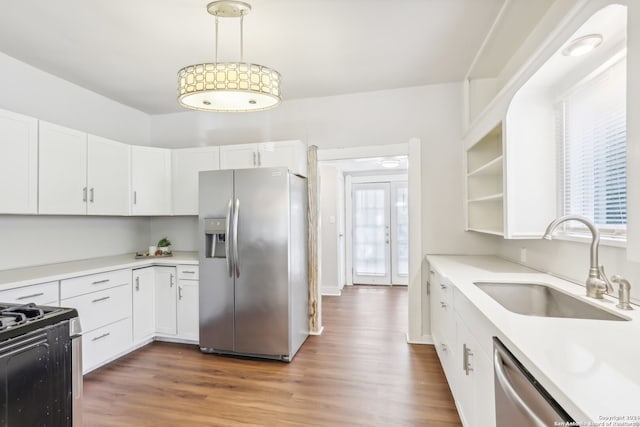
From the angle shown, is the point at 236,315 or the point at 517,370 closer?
the point at 517,370

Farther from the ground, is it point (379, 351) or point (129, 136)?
point (129, 136)

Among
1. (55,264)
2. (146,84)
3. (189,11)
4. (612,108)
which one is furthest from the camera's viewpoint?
(146,84)

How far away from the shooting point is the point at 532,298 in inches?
77.0

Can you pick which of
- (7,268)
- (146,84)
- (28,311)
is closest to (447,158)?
(146,84)

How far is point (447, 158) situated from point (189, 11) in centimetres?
262

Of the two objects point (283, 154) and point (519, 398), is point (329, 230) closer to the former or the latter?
point (283, 154)

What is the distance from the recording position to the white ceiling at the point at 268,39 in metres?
2.11

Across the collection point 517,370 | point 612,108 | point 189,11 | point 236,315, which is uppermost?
point 189,11

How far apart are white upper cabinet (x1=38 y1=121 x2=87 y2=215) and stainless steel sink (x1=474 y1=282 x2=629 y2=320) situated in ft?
10.9

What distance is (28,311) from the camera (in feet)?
5.20

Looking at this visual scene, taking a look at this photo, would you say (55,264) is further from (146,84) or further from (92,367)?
(146,84)

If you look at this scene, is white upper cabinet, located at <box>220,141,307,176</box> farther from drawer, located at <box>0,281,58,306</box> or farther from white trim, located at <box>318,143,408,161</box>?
drawer, located at <box>0,281,58,306</box>

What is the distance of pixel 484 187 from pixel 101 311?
143 inches

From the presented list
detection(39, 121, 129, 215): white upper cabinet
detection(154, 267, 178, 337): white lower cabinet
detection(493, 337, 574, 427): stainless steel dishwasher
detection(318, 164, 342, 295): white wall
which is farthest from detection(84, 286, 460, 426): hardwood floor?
detection(318, 164, 342, 295): white wall
